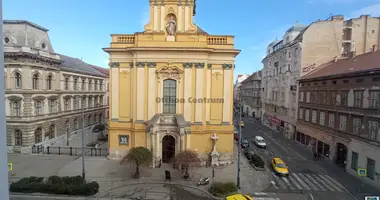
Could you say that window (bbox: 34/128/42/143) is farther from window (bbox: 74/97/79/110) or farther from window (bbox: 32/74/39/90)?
window (bbox: 74/97/79/110)

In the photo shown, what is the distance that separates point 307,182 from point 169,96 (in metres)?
16.0

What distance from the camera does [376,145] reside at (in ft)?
60.6

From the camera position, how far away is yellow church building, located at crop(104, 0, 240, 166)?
21984mm

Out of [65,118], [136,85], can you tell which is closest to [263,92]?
[136,85]

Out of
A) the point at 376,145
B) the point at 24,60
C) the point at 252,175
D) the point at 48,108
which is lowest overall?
the point at 252,175

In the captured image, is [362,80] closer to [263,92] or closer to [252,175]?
[252,175]

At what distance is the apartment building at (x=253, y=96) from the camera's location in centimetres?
5922

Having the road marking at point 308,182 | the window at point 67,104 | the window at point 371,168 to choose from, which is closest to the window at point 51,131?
the window at point 67,104

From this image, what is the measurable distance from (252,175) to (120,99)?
53.4ft

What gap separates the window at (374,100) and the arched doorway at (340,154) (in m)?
6.20

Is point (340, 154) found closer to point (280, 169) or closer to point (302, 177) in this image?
point (302, 177)

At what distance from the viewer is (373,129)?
62.3 feet

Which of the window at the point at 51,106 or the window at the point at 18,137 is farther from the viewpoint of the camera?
the window at the point at 51,106

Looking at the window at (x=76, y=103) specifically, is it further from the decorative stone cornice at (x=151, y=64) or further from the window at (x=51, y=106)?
the decorative stone cornice at (x=151, y=64)
